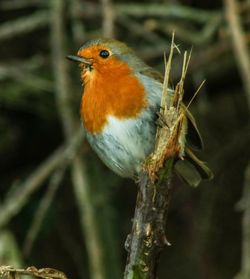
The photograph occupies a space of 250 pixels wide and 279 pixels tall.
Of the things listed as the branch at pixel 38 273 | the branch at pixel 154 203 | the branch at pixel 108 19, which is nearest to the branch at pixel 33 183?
the branch at pixel 108 19

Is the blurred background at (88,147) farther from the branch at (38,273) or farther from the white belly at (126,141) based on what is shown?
the branch at (38,273)

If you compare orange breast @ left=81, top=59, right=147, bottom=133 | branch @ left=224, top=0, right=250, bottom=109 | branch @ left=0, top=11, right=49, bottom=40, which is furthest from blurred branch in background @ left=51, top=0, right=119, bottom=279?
orange breast @ left=81, top=59, right=147, bottom=133

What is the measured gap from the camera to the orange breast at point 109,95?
3766 mm

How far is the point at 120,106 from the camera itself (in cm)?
378

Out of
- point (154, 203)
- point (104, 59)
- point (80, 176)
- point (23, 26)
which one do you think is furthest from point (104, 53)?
point (23, 26)

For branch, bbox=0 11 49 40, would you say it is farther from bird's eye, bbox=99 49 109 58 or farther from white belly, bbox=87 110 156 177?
white belly, bbox=87 110 156 177

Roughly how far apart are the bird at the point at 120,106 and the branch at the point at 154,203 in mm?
767

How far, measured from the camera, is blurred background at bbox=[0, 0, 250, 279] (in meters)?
5.06

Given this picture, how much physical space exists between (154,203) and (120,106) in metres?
1.15

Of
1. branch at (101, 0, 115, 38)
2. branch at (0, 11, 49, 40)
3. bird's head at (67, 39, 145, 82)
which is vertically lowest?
bird's head at (67, 39, 145, 82)

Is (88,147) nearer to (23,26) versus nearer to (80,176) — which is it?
(80,176)

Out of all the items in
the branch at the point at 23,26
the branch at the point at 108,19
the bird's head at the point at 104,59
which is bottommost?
the bird's head at the point at 104,59

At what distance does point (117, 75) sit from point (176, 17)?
5.59 feet

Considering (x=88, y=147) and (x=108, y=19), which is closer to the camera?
(x=108, y=19)
